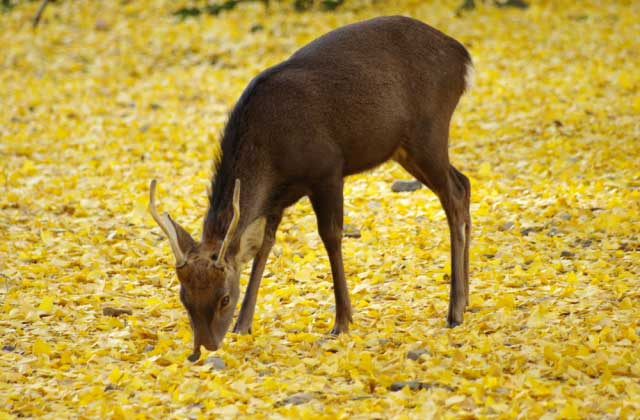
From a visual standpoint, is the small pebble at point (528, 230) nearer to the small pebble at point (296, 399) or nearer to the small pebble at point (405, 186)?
A: the small pebble at point (405, 186)

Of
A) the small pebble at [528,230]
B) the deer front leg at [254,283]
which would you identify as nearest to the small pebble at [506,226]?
the small pebble at [528,230]

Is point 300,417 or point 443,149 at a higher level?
point 443,149

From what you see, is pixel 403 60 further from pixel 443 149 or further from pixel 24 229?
pixel 24 229

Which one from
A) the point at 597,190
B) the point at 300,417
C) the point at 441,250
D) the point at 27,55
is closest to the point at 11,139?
the point at 27,55

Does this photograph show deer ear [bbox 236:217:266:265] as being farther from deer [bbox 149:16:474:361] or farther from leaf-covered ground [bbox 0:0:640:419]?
leaf-covered ground [bbox 0:0:640:419]

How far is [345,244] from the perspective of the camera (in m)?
8.41

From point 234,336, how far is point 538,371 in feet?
6.83

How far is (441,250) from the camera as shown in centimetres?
809

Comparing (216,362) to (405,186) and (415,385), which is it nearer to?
(415,385)

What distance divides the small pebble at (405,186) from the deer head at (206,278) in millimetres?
4095

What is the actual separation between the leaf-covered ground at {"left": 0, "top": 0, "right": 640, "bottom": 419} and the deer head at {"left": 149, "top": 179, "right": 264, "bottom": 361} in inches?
7.2

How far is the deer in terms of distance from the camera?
226 inches

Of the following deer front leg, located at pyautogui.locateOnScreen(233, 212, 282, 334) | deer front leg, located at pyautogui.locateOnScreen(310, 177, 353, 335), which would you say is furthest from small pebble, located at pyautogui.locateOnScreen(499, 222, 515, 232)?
deer front leg, located at pyautogui.locateOnScreen(233, 212, 282, 334)

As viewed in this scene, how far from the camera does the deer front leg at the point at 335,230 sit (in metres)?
6.16
